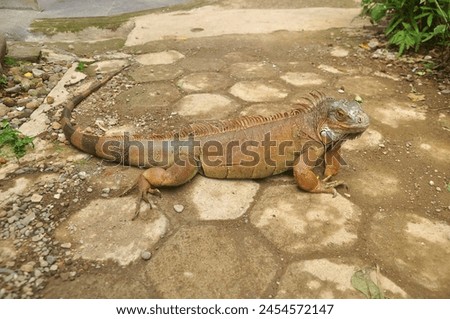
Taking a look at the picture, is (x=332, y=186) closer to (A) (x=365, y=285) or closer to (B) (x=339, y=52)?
(A) (x=365, y=285)

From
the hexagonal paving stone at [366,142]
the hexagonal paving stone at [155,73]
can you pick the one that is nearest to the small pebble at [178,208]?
the hexagonal paving stone at [366,142]

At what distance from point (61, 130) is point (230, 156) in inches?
68.2

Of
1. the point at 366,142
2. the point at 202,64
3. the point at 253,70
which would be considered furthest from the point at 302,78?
the point at 366,142

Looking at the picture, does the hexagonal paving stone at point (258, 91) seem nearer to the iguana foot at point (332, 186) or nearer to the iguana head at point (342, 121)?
the iguana head at point (342, 121)

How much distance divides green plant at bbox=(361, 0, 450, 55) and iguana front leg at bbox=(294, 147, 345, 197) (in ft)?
9.56

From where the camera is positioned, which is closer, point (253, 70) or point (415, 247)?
point (415, 247)

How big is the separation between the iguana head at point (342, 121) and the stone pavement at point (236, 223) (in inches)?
17.4

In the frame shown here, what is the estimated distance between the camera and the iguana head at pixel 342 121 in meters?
2.71

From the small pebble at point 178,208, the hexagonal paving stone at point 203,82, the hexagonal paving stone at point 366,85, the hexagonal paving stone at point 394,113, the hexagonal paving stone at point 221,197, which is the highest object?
the hexagonal paving stone at point 203,82

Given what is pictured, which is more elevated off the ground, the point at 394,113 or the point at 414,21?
the point at 414,21

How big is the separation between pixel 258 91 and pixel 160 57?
1657mm

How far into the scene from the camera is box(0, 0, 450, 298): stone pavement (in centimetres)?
220

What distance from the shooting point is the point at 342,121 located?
109 inches

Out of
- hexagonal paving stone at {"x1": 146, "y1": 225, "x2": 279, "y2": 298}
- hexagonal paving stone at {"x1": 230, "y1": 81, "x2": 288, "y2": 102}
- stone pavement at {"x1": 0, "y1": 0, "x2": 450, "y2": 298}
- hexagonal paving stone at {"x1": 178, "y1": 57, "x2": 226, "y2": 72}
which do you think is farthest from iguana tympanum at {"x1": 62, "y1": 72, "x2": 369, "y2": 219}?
hexagonal paving stone at {"x1": 178, "y1": 57, "x2": 226, "y2": 72}
